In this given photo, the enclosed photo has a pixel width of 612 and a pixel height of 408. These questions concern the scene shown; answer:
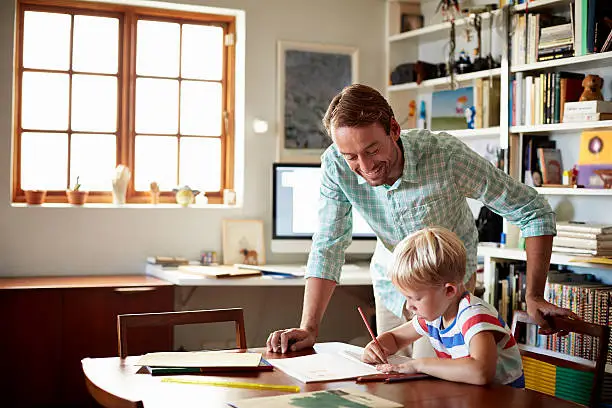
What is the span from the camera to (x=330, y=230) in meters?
2.45

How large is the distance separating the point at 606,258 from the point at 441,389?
196cm

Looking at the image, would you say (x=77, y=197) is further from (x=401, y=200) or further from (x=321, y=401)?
(x=321, y=401)

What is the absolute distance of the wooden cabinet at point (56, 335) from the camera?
3641 millimetres

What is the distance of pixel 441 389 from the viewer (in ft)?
5.83

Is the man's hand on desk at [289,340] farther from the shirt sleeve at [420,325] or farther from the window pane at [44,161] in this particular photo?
the window pane at [44,161]

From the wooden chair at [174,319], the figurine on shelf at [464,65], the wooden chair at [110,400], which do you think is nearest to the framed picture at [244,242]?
the figurine on shelf at [464,65]

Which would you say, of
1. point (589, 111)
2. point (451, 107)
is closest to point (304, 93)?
point (451, 107)

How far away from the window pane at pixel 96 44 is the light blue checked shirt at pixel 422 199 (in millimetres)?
2357

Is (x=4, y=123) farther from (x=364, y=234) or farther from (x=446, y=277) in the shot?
(x=446, y=277)

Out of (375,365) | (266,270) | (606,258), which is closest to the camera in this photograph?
(375,365)

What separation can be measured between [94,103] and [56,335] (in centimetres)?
135

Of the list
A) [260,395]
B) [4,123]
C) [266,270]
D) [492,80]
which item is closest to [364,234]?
[266,270]

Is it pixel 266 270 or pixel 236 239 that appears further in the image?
pixel 236 239

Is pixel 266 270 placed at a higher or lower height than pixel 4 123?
lower
